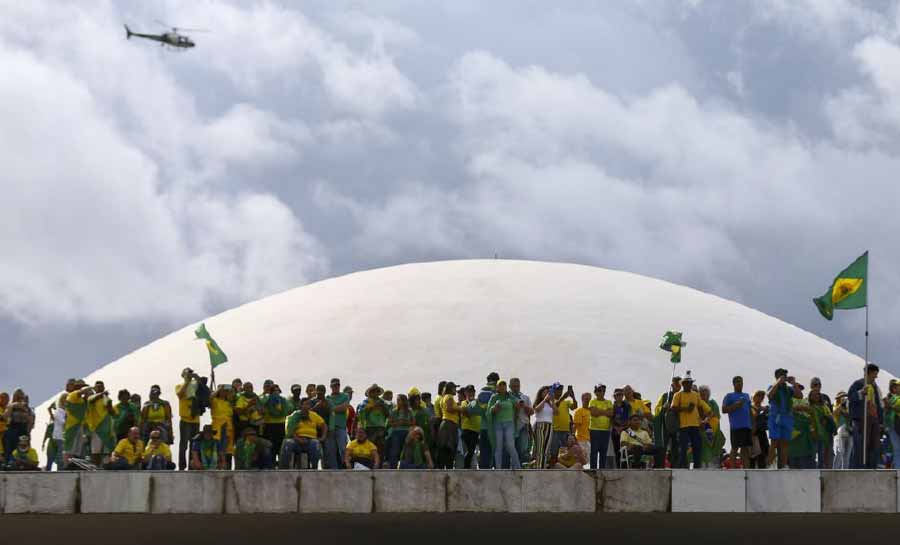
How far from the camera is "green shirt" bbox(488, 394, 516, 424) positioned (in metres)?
19.3

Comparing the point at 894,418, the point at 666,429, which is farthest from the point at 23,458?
the point at 894,418

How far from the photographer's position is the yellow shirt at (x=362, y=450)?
62.0 feet

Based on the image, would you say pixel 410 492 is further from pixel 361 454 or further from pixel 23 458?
pixel 23 458

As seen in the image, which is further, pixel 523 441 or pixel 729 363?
pixel 729 363

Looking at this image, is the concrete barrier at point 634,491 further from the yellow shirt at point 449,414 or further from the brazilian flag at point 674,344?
the brazilian flag at point 674,344

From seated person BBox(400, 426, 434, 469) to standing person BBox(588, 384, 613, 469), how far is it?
93.9 inches

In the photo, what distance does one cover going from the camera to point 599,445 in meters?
20.0

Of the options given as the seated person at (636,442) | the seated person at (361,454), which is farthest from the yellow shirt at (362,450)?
the seated person at (636,442)

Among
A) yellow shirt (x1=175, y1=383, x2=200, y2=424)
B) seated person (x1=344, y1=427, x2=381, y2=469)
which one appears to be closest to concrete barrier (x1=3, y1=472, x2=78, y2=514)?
yellow shirt (x1=175, y1=383, x2=200, y2=424)

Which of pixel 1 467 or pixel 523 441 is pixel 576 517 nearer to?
pixel 523 441

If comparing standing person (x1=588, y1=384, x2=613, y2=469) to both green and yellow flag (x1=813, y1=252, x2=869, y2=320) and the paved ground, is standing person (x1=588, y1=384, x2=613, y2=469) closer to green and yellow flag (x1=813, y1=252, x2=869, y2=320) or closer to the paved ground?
the paved ground

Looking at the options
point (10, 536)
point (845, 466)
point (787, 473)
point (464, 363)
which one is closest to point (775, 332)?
point (464, 363)

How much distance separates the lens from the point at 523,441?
20.3 metres

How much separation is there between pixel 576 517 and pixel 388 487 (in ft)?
7.38
